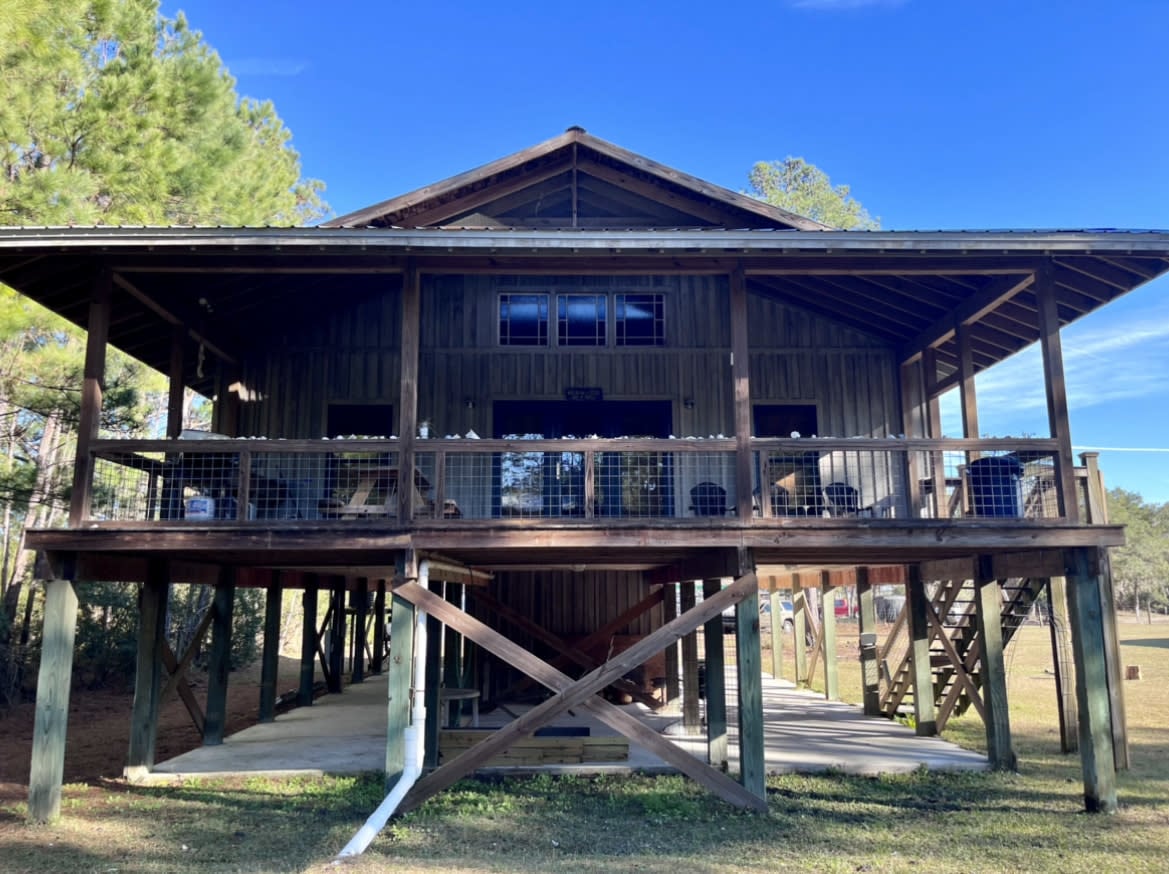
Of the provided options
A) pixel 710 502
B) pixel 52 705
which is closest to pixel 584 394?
pixel 710 502

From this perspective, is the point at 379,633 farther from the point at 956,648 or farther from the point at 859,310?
the point at 859,310

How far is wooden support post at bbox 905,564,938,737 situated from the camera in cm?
1232

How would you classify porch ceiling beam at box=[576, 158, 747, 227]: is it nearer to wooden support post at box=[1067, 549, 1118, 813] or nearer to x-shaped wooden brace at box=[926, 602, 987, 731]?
wooden support post at box=[1067, 549, 1118, 813]

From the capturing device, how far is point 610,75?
3353 cm

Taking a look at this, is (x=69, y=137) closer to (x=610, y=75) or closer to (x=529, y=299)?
(x=529, y=299)

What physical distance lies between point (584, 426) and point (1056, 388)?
19.8 feet

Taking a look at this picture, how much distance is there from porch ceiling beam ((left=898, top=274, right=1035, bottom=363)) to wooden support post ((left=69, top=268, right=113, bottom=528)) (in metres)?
9.33

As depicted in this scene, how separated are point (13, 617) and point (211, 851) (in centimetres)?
1226

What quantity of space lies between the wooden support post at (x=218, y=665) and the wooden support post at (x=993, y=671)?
9.63 metres

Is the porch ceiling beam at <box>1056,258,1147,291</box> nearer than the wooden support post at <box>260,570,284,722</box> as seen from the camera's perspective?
Yes

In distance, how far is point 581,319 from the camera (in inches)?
499

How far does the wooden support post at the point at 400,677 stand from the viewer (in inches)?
316

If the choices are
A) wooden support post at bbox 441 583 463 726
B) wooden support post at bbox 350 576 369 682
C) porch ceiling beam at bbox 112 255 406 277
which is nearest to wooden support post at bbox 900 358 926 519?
wooden support post at bbox 441 583 463 726

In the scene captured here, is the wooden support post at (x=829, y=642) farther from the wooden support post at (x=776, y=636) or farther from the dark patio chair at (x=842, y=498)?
the dark patio chair at (x=842, y=498)
